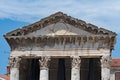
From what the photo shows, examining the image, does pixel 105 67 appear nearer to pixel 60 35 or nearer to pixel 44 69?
pixel 60 35

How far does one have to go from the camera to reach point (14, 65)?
41.0 meters

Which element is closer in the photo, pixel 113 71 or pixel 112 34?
pixel 112 34

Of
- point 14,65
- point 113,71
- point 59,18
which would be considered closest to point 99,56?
point 59,18

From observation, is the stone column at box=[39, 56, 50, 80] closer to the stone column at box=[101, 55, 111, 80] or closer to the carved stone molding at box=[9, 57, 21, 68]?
the carved stone molding at box=[9, 57, 21, 68]

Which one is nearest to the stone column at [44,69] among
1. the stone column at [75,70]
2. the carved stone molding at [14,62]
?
the carved stone molding at [14,62]

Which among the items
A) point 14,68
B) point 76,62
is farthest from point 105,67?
point 14,68

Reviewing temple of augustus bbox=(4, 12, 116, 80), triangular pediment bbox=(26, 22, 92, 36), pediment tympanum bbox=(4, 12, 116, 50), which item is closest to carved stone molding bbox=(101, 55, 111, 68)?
temple of augustus bbox=(4, 12, 116, 80)

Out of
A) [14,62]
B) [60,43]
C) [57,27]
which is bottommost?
[14,62]

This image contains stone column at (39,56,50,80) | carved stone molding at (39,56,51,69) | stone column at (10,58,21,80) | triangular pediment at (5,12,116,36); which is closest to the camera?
stone column at (39,56,50,80)

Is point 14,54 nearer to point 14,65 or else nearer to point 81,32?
point 14,65

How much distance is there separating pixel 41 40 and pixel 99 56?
17.4 feet

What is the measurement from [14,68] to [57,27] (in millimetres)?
5299

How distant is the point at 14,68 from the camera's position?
40938 millimetres

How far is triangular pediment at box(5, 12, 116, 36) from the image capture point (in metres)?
40.7
